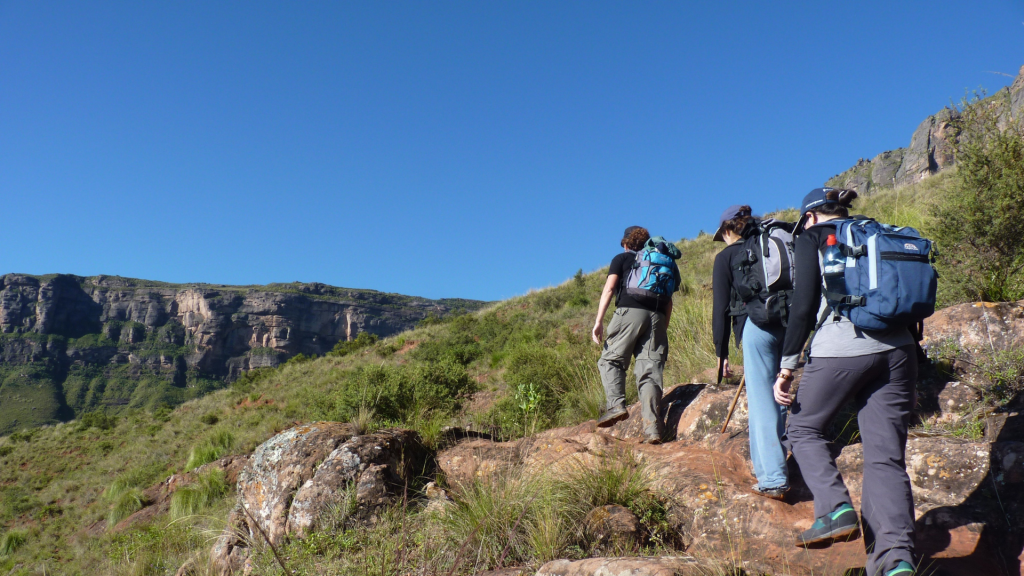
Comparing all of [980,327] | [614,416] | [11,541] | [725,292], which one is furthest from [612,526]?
[11,541]

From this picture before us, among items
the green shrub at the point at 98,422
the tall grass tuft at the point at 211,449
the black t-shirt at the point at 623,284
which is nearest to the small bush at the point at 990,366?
the black t-shirt at the point at 623,284

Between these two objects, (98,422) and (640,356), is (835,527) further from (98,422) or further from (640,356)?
(98,422)

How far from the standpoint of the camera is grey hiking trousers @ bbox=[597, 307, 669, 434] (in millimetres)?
4754

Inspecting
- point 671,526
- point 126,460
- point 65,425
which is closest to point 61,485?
point 126,460

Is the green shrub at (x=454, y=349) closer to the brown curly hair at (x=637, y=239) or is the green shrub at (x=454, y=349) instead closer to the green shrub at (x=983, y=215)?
the brown curly hair at (x=637, y=239)

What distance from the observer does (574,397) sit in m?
6.82

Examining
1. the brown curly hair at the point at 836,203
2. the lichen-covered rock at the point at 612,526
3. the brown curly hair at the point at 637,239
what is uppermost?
the brown curly hair at the point at 637,239

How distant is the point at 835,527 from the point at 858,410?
561 mm

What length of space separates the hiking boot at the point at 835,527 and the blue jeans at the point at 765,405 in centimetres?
51

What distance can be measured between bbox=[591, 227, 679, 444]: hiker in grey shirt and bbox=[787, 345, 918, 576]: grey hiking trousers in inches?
77.5

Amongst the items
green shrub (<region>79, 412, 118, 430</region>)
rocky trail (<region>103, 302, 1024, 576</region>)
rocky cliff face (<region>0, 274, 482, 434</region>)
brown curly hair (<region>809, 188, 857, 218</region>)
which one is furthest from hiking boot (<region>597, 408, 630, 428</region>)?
rocky cliff face (<region>0, 274, 482, 434</region>)

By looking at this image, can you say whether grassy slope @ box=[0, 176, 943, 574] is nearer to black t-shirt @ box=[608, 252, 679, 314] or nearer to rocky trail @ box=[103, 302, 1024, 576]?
rocky trail @ box=[103, 302, 1024, 576]

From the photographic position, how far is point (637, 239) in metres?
5.30

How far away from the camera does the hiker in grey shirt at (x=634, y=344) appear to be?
15.6 feet
